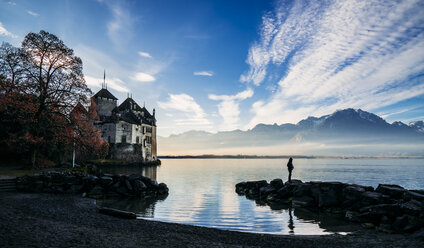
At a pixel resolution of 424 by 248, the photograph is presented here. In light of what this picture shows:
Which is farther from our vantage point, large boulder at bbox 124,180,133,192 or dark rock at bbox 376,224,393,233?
large boulder at bbox 124,180,133,192

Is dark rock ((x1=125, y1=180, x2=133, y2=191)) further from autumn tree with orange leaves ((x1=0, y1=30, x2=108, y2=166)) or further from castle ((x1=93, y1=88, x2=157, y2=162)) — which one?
castle ((x1=93, y1=88, x2=157, y2=162))

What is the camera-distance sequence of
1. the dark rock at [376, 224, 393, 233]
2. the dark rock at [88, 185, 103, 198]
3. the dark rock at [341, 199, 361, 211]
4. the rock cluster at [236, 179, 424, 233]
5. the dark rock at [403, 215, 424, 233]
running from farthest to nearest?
the dark rock at [88, 185, 103, 198], the dark rock at [341, 199, 361, 211], the rock cluster at [236, 179, 424, 233], the dark rock at [376, 224, 393, 233], the dark rock at [403, 215, 424, 233]

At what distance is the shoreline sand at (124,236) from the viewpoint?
23.8 ft

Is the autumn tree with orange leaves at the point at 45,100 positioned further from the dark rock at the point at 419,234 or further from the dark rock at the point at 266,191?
the dark rock at the point at 419,234

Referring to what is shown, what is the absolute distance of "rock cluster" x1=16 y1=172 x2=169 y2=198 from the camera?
19.7 metres

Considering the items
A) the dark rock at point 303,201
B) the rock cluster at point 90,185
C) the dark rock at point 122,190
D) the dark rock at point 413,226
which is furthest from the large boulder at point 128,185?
the dark rock at point 413,226

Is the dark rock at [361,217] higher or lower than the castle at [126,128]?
lower

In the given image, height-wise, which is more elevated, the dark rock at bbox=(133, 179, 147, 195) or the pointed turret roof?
the pointed turret roof

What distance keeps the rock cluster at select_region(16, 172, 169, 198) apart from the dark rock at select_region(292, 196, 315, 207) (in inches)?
555

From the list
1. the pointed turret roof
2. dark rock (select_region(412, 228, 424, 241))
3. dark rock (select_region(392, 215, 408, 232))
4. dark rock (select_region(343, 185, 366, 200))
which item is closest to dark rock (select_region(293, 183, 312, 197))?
dark rock (select_region(343, 185, 366, 200))

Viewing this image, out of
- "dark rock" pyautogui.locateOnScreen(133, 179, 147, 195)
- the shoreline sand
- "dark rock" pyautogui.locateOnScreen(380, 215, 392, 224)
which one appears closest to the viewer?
the shoreline sand

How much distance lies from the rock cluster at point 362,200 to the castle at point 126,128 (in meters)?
59.1

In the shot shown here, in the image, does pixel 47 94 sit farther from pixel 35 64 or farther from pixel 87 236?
pixel 87 236

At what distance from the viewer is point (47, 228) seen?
27.5 feet
